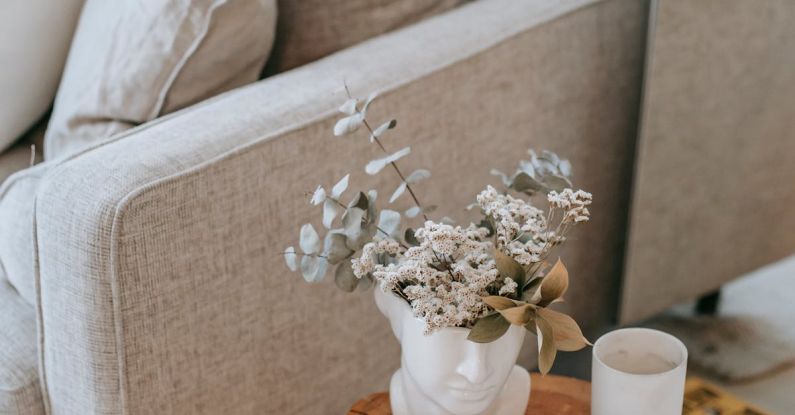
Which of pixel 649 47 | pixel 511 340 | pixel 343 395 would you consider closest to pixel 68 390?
pixel 343 395

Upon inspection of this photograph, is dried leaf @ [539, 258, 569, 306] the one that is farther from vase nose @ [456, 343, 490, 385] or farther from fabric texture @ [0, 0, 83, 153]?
fabric texture @ [0, 0, 83, 153]

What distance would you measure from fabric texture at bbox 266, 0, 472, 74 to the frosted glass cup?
0.61 metres

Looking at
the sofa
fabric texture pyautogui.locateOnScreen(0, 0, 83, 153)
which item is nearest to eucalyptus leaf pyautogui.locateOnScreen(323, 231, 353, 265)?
the sofa

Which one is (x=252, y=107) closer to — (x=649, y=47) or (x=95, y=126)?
(x=95, y=126)

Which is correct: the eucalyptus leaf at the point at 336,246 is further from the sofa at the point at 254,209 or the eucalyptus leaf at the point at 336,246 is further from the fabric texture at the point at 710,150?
the fabric texture at the point at 710,150

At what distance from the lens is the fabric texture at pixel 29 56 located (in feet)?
4.45

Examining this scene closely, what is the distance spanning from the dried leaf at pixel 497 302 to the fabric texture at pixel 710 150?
76cm

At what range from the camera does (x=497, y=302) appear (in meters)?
0.79

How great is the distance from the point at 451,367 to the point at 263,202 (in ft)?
1.08

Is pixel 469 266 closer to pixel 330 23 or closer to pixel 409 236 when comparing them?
pixel 409 236

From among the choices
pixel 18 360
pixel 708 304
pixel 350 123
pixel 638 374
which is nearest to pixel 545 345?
pixel 638 374

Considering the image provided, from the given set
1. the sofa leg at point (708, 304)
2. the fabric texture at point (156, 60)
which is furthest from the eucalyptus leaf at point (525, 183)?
the sofa leg at point (708, 304)

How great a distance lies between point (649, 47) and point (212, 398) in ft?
2.62

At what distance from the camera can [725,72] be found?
1.53 metres
